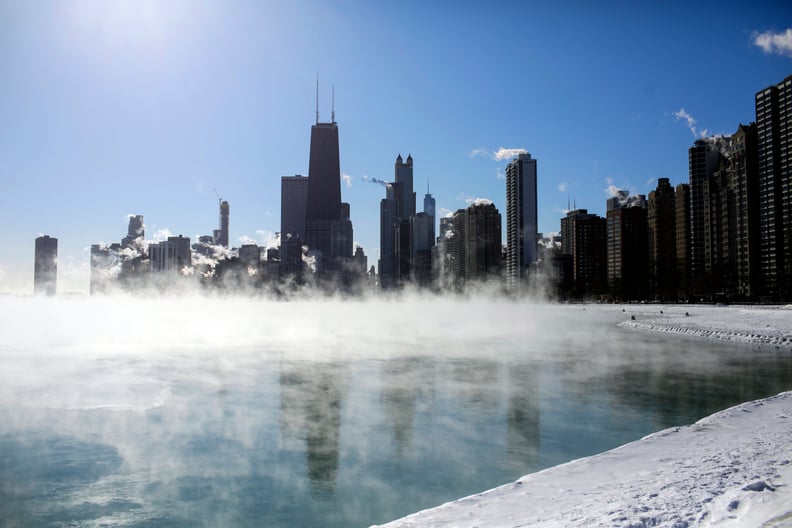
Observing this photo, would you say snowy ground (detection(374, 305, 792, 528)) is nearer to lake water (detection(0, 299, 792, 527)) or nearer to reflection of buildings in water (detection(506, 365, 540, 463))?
lake water (detection(0, 299, 792, 527))

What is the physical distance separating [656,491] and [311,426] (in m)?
11.0

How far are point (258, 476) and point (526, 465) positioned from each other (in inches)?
255

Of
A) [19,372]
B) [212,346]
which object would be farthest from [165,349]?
[19,372]

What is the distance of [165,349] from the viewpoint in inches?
1769

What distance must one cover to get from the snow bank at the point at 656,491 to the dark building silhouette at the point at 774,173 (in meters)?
184

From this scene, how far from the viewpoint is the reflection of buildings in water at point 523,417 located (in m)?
15.0

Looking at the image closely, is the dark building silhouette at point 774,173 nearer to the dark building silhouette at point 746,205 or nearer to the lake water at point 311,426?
the dark building silhouette at point 746,205

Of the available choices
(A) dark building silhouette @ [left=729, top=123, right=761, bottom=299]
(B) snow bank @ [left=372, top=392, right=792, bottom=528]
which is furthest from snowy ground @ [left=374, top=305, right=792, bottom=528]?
(A) dark building silhouette @ [left=729, top=123, right=761, bottom=299]

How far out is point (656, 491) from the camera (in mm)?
9836

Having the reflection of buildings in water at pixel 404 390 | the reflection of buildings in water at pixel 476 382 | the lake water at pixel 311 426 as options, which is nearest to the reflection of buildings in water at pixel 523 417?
the lake water at pixel 311 426

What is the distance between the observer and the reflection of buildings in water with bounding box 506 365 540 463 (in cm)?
1505

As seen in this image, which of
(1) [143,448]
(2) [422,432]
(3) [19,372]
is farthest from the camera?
(3) [19,372]

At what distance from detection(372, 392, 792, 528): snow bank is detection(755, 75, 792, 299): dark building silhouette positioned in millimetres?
184245

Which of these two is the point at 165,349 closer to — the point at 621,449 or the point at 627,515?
the point at 621,449
